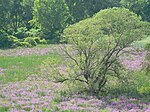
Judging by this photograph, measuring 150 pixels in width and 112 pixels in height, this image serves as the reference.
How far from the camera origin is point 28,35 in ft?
174

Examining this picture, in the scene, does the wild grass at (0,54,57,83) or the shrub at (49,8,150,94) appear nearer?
the shrub at (49,8,150,94)

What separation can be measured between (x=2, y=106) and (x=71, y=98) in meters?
3.13

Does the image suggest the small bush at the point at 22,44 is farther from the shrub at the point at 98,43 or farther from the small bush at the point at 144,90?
the small bush at the point at 144,90

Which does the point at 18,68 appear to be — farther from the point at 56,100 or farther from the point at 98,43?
the point at 98,43

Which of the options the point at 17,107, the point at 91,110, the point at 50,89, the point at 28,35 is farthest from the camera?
the point at 28,35

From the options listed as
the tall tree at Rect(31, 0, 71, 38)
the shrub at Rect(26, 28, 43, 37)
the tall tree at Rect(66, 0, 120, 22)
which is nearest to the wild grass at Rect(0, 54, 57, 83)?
the shrub at Rect(26, 28, 43, 37)

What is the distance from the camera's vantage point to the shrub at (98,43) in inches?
679

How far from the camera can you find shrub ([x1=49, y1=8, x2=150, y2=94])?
56.6ft

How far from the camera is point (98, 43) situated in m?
17.1

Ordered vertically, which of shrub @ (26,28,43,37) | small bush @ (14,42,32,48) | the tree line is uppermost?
the tree line

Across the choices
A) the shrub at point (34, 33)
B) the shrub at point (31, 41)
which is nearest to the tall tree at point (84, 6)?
the shrub at point (34, 33)

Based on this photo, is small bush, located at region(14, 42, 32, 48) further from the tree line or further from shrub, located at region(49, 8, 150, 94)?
shrub, located at region(49, 8, 150, 94)

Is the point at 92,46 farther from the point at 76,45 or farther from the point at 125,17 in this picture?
the point at 125,17

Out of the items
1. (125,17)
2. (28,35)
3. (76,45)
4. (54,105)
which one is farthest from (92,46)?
(28,35)
